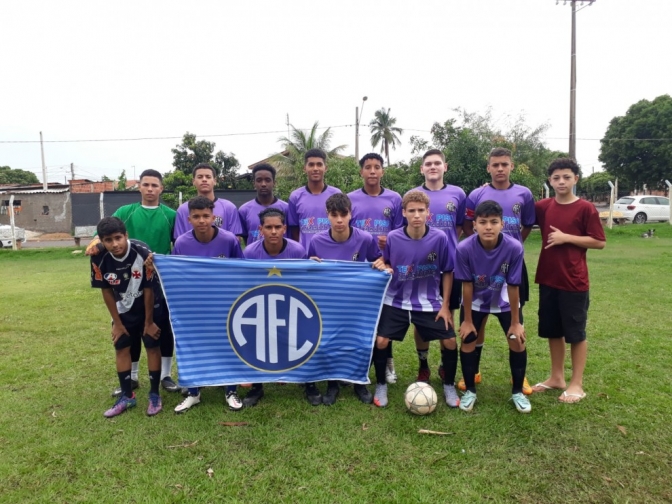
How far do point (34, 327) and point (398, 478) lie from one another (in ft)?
19.6

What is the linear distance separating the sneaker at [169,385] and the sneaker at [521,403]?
9.88 ft

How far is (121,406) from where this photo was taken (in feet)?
12.4

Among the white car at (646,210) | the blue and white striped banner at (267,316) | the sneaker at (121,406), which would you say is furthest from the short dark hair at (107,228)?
the white car at (646,210)

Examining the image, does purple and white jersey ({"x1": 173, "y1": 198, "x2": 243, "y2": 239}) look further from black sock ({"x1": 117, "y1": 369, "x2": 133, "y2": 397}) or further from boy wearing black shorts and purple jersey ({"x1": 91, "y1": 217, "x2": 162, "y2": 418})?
black sock ({"x1": 117, "y1": 369, "x2": 133, "y2": 397})

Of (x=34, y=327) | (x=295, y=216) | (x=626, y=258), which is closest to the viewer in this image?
(x=295, y=216)

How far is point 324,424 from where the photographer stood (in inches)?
139

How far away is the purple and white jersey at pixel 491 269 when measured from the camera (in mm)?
3646

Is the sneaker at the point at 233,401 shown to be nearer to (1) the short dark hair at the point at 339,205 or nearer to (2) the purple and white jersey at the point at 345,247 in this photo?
(2) the purple and white jersey at the point at 345,247

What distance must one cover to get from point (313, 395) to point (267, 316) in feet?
2.68

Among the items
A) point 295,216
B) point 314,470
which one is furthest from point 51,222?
point 314,470

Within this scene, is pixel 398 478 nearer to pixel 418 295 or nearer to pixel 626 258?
pixel 418 295

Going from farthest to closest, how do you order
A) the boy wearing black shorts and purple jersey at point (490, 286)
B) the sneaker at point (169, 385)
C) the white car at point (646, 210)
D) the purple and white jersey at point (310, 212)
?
the white car at point (646, 210)
the purple and white jersey at point (310, 212)
the sneaker at point (169, 385)
the boy wearing black shorts and purple jersey at point (490, 286)

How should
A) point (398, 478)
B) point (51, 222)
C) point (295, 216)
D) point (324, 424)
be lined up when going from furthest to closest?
point (51, 222)
point (295, 216)
point (324, 424)
point (398, 478)

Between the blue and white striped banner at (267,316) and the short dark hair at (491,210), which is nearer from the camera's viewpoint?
the short dark hair at (491,210)
